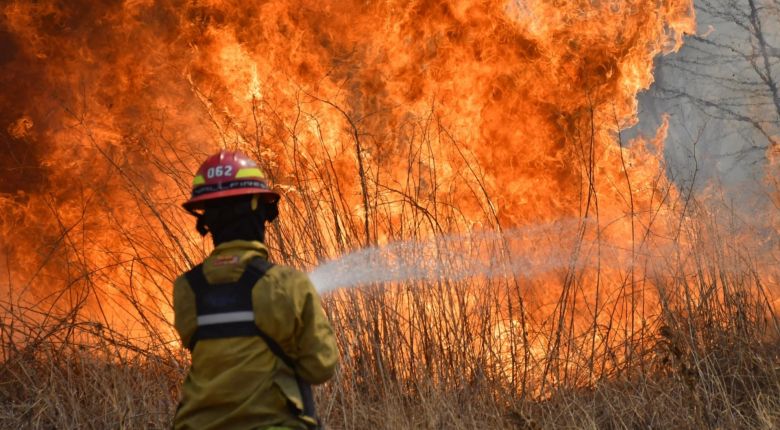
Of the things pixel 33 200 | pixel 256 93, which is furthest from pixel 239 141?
pixel 33 200

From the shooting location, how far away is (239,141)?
7.27 metres

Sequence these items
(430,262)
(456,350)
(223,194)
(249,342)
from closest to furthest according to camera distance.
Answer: (249,342)
(223,194)
(456,350)
(430,262)

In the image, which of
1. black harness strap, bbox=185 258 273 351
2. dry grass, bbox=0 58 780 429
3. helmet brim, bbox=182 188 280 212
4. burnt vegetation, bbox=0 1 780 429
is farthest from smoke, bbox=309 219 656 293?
black harness strap, bbox=185 258 273 351

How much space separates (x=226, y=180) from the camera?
10.7 ft

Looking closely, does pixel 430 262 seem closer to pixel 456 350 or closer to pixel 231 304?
pixel 456 350

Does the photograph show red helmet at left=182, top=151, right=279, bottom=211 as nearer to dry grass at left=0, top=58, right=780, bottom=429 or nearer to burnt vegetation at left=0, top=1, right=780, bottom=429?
dry grass at left=0, top=58, right=780, bottom=429

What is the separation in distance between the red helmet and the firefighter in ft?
0.04

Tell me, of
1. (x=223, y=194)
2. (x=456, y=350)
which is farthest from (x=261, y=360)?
(x=456, y=350)

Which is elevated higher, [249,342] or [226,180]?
[226,180]

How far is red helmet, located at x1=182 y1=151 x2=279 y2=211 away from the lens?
3.25 meters

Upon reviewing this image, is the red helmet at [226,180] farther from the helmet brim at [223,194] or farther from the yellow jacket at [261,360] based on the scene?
the yellow jacket at [261,360]

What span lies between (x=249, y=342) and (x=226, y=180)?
62 cm

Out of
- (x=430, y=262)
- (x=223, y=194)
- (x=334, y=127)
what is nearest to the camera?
(x=223, y=194)

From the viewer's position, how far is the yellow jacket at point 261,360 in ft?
10.1
